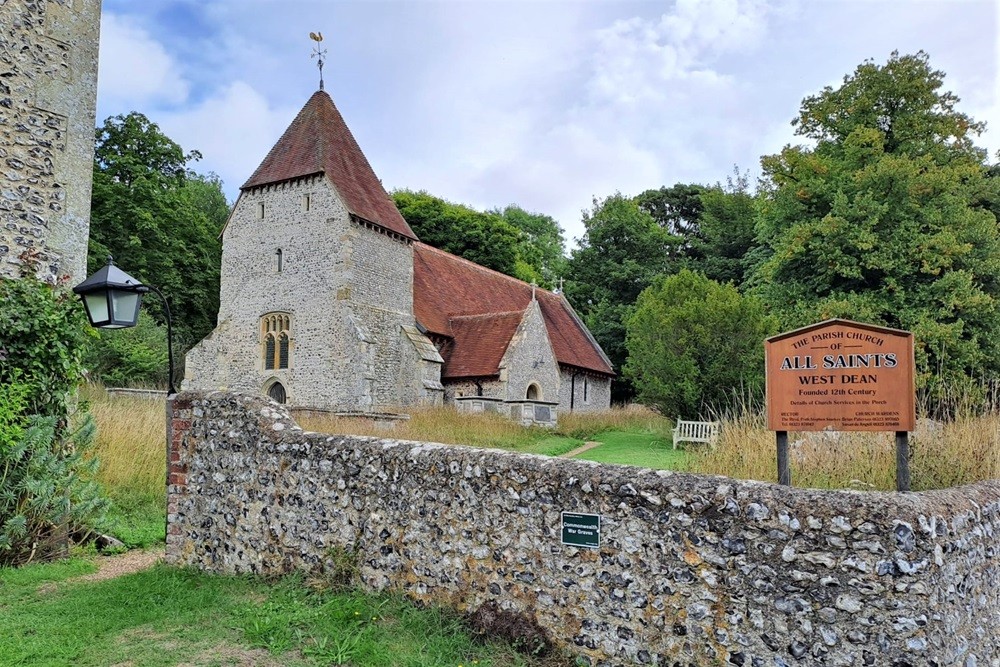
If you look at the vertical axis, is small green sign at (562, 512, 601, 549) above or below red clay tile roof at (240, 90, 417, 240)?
below

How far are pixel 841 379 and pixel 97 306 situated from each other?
7436mm

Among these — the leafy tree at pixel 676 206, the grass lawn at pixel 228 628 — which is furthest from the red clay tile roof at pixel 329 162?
the leafy tree at pixel 676 206

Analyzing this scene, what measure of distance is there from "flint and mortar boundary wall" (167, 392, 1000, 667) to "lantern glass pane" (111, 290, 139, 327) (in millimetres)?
1912

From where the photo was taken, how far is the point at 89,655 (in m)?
4.89

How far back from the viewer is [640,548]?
469cm

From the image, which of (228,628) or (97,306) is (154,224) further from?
(228,628)

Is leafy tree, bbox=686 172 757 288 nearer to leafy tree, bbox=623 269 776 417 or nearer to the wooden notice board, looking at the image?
leafy tree, bbox=623 269 776 417

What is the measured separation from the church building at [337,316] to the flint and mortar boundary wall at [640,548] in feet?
52.6

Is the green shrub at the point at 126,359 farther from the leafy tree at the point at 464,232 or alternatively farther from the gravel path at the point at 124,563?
the gravel path at the point at 124,563

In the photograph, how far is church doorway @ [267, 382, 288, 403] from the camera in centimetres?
2514

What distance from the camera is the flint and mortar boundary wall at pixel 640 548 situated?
405 centimetres

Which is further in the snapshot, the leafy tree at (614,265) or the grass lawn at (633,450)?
the leafy tree at (614,265)

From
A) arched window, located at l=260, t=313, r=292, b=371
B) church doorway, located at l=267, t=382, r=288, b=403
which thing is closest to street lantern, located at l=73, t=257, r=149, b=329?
arched window, located at l=260, t=313, r=292, b=371

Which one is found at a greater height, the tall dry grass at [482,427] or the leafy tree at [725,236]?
the leafy tree at [725,236]
